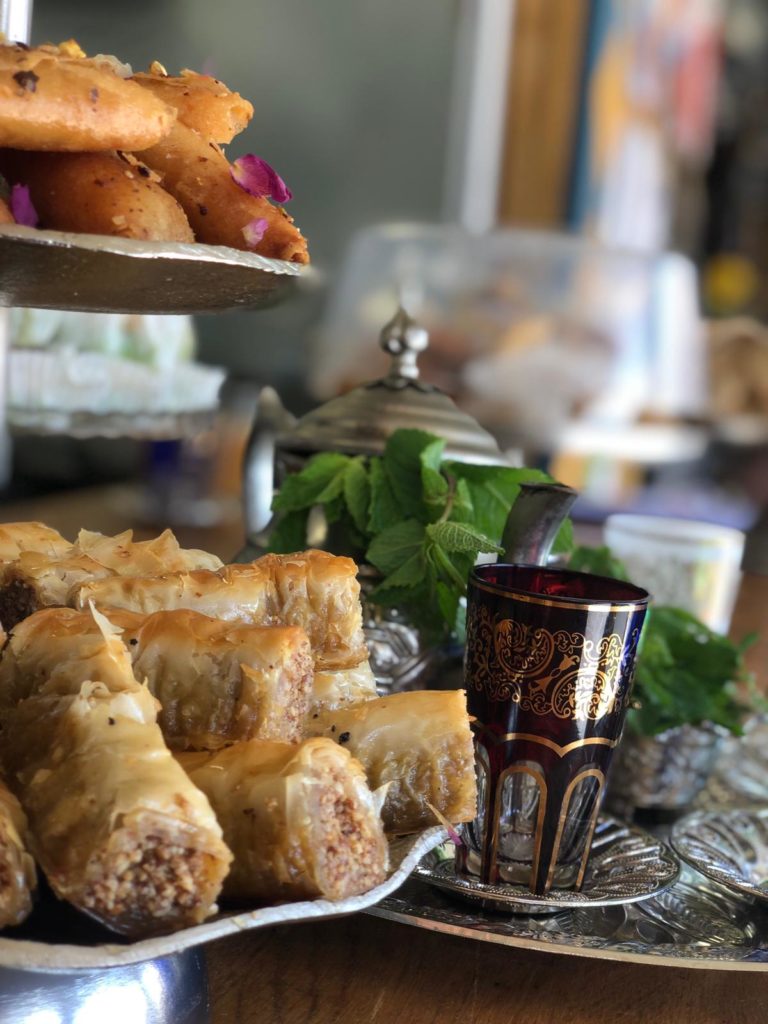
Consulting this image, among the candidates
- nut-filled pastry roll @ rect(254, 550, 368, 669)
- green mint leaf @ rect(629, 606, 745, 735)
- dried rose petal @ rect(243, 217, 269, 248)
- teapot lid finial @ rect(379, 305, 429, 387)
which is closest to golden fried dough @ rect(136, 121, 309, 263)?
dried rose petal @ rect(243, 217, 269, 248)

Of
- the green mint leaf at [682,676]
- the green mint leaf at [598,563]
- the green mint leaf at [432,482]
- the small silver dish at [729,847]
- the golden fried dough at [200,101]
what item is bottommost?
the small silver dish at [729,847]

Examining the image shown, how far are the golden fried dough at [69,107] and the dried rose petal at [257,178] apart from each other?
67 mm

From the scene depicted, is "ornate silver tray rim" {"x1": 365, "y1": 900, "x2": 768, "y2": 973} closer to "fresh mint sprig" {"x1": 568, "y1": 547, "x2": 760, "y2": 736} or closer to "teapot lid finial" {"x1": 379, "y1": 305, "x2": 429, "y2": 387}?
"fresh mint sprig" {"x1": 568, "y1": 547, "x2": 760, "y2": 736}

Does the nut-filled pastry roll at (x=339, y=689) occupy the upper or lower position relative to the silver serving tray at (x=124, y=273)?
lower

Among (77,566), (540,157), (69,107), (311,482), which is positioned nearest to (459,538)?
(311,482)

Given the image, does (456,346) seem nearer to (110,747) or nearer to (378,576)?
(378,576)

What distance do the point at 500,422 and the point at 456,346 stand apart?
0.21 metres

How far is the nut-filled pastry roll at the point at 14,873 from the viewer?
0.44m

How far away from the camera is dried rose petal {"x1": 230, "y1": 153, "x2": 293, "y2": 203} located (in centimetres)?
64

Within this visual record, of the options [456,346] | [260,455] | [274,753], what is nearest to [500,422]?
[456,346]

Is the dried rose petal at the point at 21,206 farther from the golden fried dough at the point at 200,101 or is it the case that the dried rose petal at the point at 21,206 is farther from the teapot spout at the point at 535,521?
the teapot spout at the point at 535,521

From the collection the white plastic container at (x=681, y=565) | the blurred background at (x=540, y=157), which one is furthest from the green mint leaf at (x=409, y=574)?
the blurred background at (x=540, y=157)

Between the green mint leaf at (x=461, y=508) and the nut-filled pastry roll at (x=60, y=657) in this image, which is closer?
the nut-filled pastry roll at (x=60, y=657)

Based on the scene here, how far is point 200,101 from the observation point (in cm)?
66
